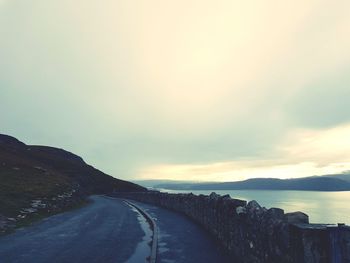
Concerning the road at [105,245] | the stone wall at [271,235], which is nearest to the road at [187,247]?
the road at [105,245]

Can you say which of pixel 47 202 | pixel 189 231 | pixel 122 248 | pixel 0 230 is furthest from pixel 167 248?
pixel 47 202

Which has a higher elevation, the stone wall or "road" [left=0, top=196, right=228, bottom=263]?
the stone wall

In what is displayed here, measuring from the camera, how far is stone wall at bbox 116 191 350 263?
580 centimetres

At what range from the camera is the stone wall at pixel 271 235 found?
5805 mm

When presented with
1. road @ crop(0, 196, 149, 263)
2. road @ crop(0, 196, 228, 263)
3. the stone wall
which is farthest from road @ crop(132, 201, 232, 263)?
road @ crop(0, 196, 149, 263)

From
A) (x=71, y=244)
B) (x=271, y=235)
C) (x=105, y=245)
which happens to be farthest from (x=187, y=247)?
(x=271, y=235)

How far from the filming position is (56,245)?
14.5m

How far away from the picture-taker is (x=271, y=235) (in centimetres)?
810

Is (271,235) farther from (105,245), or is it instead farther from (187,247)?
(105,245)

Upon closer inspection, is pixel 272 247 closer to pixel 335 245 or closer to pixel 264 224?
pixel 264 224

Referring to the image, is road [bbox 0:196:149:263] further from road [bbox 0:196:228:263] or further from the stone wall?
the stone wall

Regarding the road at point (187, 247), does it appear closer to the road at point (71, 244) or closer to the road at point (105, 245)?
the road at point (105, 245)

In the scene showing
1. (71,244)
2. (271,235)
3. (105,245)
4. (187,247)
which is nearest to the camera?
(271,235)

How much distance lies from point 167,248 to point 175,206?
63.3 ft
